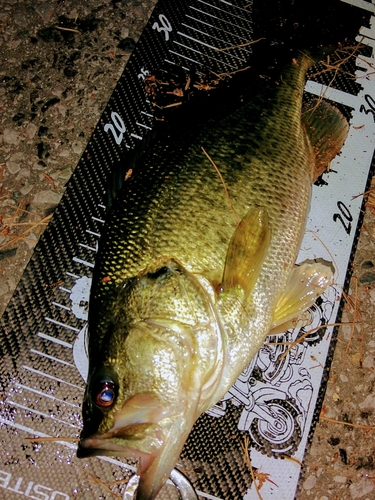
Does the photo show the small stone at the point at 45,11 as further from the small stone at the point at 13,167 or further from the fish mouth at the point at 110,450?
the fish mouth at the point at 110,450

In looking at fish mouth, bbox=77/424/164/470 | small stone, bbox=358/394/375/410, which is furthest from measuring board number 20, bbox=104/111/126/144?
small stone, bbox=358/394/375/410

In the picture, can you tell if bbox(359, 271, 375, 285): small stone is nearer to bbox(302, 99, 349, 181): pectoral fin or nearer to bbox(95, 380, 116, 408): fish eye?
bbox(302, 99, 349, 181): pectoral fin

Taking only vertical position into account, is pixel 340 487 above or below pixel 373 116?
below

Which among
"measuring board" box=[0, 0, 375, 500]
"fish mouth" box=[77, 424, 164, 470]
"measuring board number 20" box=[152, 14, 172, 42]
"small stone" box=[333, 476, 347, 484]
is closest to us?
"fish mouth" box=[77, 424, 164, 470]

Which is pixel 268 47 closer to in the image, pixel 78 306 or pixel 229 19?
pixel 229 19

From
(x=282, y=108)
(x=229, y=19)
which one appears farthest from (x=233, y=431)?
(x=229, y=19)

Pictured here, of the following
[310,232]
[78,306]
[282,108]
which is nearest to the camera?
[282,108]

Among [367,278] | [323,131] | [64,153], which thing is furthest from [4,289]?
[367,278]
